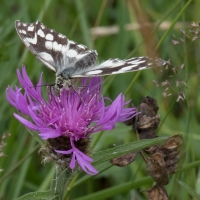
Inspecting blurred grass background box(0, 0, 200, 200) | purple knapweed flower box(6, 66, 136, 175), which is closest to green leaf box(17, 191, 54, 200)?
purple knapweed flower box(6, 66, 136, 175)

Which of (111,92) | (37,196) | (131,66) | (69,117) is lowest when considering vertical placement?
(111,92)

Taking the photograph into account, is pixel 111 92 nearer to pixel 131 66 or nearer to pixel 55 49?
pixel 55 49

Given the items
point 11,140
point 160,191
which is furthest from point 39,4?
point 160,191

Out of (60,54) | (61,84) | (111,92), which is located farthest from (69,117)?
(111,92)

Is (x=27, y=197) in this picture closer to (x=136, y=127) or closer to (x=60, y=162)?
(x=60, y=162)

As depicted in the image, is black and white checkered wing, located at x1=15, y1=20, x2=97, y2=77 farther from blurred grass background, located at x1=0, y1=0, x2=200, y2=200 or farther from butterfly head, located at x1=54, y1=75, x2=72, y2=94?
blurred grass background, located at x1=0, y1=0, x2=200, y2=200
